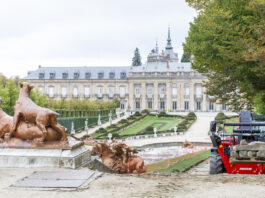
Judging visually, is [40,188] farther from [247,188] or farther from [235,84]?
[235,84]

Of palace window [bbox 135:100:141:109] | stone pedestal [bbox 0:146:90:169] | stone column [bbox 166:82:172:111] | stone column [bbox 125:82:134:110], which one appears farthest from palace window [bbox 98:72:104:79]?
stone pedestal [bbox 0:146:90:169]

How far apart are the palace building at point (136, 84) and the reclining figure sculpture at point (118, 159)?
53259mm

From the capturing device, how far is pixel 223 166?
7844 millimetres

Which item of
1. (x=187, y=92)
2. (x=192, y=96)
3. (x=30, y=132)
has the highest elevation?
(x=187, y=92)

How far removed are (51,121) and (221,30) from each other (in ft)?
22.4

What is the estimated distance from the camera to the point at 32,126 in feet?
25.0

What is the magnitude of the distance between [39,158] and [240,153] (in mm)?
4181

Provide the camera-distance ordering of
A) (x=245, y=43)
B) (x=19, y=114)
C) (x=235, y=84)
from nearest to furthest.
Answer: (x=19, y=114) → (x=245, y=43) → (x=235, y=84)

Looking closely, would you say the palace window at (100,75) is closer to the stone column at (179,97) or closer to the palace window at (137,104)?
the palace window at (137,104)

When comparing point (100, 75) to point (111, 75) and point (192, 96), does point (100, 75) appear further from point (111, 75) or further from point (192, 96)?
point (192, 96)

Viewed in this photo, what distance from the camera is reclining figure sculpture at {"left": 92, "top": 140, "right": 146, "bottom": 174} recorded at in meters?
9.13

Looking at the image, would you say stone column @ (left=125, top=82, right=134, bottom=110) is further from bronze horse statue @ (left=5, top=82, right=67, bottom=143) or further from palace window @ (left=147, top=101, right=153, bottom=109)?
bronze horse statue @ (left=5, top=82, right=67, bottom=143)

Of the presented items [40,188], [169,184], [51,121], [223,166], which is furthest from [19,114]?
[223,166]

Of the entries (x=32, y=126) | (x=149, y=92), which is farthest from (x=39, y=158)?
(x=149, y=92)
